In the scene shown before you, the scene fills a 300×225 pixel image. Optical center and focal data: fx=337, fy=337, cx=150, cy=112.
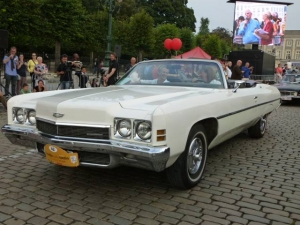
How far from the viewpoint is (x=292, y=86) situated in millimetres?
13828

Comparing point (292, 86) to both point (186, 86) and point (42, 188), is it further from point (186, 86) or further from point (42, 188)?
point (42, 188)

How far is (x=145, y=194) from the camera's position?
377 cm

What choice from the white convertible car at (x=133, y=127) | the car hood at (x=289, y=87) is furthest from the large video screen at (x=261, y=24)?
the white convertible car at (x=133, y=127)

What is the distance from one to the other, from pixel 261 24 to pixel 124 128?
30.6 m

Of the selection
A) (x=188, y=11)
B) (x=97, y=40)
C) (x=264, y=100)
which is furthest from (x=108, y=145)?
(x=188, y=11)

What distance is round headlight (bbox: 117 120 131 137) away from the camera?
3217 mm

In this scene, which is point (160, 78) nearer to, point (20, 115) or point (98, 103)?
point (98, 103)

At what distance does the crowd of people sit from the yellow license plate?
2975 cm

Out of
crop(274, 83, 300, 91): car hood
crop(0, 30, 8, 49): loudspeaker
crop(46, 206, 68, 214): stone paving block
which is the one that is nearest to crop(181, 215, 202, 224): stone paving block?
crop(46, 206, 68, 214): stone paving block

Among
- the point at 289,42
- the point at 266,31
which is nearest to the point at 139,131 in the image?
the point at 266,31

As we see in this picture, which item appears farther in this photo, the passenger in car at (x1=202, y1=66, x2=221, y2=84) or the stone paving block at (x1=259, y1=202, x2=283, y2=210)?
the passenger in car at (x1=202, y1=66, x2=221, y2=84)

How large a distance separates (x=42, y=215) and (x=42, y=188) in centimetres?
74

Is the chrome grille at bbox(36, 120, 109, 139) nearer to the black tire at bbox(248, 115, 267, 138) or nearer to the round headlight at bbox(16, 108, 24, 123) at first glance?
the round headlight at bbox(16, 108, 24, 123)

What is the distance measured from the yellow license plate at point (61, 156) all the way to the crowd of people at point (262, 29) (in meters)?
29.8
